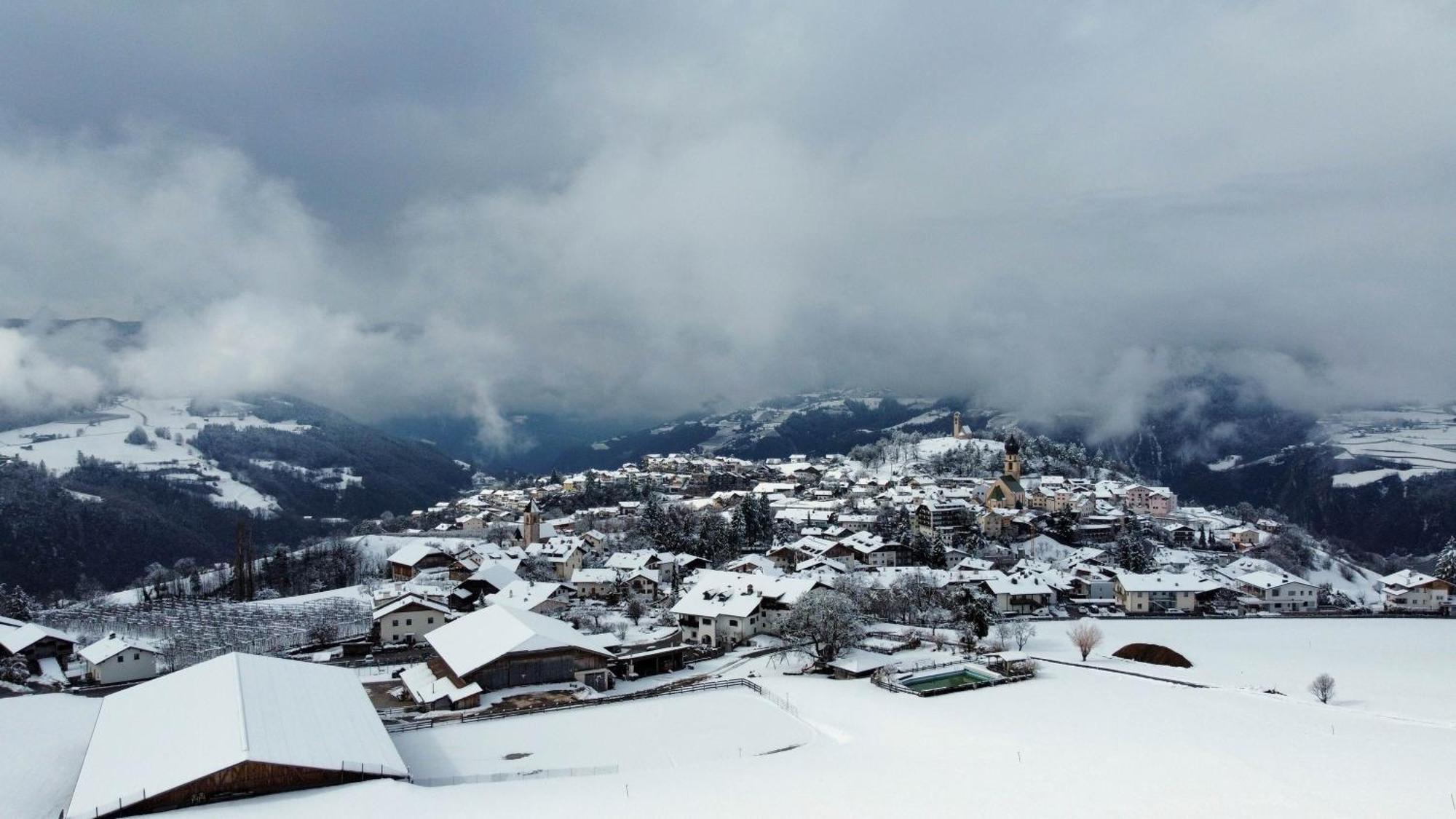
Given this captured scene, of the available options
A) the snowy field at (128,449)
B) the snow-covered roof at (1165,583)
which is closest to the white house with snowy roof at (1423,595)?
the snow-covered roof at (1165,583)

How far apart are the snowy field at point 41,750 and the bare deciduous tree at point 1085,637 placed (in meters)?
37.7

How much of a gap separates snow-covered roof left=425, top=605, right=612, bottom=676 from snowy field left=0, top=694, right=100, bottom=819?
465 inches

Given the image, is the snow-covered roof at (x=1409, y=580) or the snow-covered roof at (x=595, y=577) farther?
the snow-covered roof at (x=1409, y=580)

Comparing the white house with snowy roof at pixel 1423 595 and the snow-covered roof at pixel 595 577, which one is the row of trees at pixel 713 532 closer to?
the snow-covered roof at pixel 595 577

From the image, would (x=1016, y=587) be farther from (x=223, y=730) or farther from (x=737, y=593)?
(x=223, y=730)

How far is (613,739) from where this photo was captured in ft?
78.2

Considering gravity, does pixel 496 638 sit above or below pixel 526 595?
above

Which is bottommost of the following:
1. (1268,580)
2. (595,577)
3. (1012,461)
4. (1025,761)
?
(1268,580)

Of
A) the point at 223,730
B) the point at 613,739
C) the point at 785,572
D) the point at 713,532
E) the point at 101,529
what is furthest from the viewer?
the point at 101,529

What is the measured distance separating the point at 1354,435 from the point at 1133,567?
167 metres

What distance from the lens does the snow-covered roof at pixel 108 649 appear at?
119 ft

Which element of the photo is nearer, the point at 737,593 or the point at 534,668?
the point at 534,668

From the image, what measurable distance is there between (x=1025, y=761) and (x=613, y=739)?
1181 centimetres

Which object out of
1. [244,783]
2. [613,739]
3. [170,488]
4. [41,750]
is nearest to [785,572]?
[613,739]
